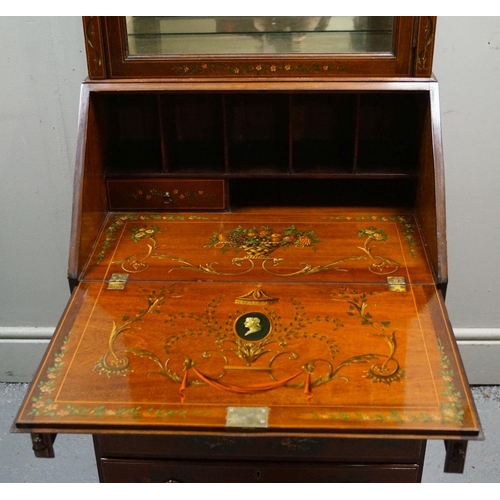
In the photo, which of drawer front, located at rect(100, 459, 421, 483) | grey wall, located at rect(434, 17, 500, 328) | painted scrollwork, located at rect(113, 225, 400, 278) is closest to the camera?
drawer front, located at rect(100, 459, 421, 483)

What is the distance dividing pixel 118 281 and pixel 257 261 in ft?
1.03

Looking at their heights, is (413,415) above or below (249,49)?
below

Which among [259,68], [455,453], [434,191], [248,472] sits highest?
[259,68]

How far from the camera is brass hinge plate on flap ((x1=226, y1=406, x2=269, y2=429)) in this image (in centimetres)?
117

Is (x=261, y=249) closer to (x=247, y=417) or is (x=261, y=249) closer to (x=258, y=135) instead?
(x=258, y=135)

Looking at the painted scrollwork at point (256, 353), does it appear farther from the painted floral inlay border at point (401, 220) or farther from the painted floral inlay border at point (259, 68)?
the painted floral inlay border at point (259, 68)

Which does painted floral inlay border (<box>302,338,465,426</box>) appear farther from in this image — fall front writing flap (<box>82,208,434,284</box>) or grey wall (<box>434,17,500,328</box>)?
grey wall (<box>434,17,500,328</box>)

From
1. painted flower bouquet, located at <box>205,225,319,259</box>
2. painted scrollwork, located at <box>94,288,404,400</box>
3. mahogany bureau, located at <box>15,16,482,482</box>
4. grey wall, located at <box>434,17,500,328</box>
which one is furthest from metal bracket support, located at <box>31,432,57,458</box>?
grey wall, located at <box>434,17,500,328</box>

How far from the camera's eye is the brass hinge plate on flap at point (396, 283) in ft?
4.83

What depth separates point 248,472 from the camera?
1.46 meters

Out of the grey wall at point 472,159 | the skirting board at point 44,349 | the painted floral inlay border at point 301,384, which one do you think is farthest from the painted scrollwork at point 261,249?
the skirting board at point 44,349

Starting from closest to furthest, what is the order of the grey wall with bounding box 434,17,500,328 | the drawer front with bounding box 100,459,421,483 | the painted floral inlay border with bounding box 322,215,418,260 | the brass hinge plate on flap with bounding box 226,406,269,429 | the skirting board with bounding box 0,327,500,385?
1. the brass hinge plate on flap with bounding box 226,406,269,429
2. the drawer front with bounding box 100,459,421,483
3. the painted floral inlay border with bounding box 322,215,418,260
4. the grey wall with bounding box 434,17,500,328
5. the skirting board with bounding box 0,327,500,385

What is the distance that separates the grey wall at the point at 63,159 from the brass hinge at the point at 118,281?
78cm

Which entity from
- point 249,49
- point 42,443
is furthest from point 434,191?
point 42,443
